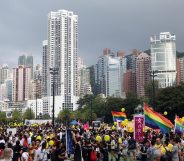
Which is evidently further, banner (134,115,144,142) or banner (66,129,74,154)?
banner (134,115,144,142)

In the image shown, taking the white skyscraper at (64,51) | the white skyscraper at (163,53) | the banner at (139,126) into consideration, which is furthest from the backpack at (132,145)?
the white skyscraper at (163,53)

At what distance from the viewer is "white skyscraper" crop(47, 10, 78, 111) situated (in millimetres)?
165375

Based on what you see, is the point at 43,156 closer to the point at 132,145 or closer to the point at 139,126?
the point at 139,126

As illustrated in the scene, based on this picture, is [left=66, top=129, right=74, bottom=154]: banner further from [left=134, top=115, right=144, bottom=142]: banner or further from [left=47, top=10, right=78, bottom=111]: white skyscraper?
[left=47, top=10, right=78, bottom=111]: white skyscraper

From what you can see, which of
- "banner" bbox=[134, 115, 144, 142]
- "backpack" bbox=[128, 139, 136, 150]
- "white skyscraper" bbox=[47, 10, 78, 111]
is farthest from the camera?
"white skyscraper" bbox=[47, 10, 78, 111]

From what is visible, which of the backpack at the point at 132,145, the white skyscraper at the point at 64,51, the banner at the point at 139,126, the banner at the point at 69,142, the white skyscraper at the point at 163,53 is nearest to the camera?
the banner at the point at 69,142

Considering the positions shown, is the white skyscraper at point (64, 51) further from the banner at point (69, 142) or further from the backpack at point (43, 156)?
the banner at point (69, 142)

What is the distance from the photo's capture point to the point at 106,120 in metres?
91.8

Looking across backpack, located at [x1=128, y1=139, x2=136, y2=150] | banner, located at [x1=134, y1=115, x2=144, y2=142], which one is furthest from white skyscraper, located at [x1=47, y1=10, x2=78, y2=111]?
banner, located at [x1=134, y1=115, x2=144, y2=142]

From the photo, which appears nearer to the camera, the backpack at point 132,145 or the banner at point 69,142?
the banner at point 69,142

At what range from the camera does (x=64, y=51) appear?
Answer: 165m

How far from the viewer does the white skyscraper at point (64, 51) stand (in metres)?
165

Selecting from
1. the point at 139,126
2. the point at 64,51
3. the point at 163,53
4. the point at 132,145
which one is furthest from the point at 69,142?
the point at 163,53

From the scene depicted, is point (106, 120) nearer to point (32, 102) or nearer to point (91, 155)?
point (91, 155)
